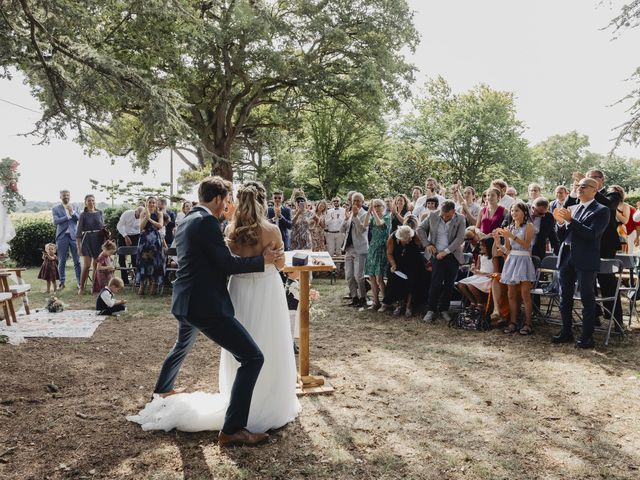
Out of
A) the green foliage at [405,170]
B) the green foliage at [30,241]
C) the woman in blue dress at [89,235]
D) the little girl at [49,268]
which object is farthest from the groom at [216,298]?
the green foliage at [405,170]

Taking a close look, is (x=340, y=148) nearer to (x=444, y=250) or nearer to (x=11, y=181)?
(x=11, y=181)

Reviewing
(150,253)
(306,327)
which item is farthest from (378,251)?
(150,253)

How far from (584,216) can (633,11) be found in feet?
14.2

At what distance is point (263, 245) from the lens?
13.4ft

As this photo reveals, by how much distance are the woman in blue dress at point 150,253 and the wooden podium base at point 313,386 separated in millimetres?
6997

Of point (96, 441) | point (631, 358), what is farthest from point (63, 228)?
point (631, 358)

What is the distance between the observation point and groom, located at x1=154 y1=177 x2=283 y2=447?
145 inches

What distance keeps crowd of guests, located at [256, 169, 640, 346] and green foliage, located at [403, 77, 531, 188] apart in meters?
26.6

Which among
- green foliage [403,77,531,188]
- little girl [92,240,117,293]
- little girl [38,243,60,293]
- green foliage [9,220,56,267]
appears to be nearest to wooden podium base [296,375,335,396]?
little girl [92,240,117,293]

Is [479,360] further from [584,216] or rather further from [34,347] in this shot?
[34,347]

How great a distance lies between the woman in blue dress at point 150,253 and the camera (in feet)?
37.3

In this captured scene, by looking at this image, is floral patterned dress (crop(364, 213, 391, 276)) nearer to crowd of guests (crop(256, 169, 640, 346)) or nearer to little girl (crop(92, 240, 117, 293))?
crowd of guests (crop(256, 169, 640, 346))

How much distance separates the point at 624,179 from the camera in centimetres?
7188

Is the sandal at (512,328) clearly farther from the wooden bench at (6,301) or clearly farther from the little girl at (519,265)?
the wooden bench at (6,301)
